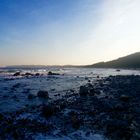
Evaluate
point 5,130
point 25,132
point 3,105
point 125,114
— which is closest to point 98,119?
point 125,114

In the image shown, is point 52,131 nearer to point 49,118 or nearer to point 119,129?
point 49,118

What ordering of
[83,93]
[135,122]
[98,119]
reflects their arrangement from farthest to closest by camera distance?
[83,93] → [98,119] → [135,122]

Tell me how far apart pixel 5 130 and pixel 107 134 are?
5803mm

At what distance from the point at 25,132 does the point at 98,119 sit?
4.95 meters

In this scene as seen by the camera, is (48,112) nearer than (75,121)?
No

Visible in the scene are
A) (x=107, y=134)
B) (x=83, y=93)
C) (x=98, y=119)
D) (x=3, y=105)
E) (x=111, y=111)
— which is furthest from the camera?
(x=83, y=93)

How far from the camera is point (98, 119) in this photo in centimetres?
1490

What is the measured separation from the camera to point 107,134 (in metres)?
12.3

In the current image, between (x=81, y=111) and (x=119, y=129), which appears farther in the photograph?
(x=81, y=111)

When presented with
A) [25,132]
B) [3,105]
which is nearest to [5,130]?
[25,132]

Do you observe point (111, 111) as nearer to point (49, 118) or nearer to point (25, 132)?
point (49, 118)

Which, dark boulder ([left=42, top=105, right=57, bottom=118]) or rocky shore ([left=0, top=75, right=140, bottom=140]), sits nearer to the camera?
rocky shore ([left=0, top=75, right=140, bottom=140])

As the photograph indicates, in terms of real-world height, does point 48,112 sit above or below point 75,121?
above

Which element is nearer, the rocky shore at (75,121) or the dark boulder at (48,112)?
the rocky shore at (75,121)
